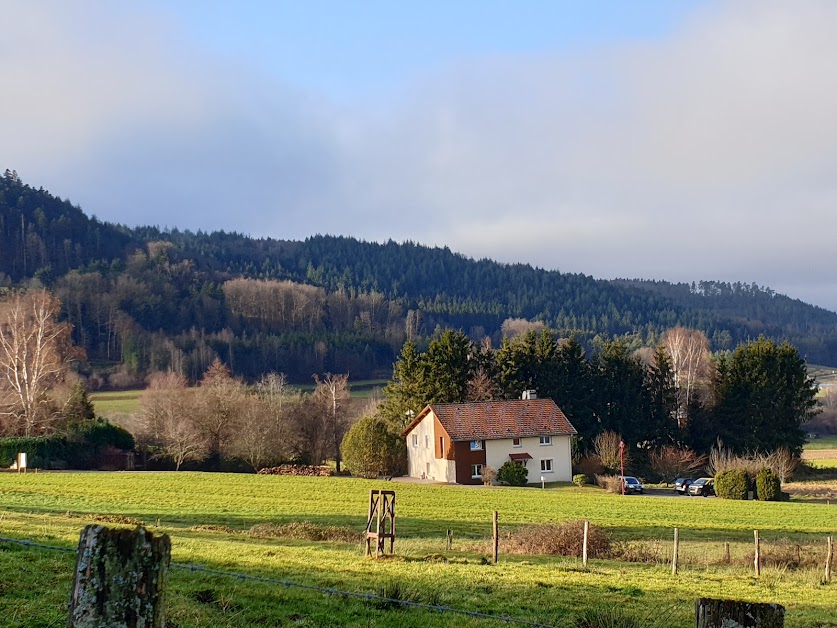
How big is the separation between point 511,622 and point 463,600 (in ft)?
5.92

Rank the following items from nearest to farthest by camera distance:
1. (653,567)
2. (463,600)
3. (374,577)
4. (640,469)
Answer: (463,600), (374,577), (653,567), (640,469)

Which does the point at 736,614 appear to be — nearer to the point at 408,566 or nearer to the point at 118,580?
the point at 118,580

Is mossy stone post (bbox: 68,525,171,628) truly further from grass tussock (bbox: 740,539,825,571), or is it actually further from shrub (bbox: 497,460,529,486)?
shrub (bbox: 497,460,529,486)

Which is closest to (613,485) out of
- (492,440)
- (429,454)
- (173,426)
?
(492,440)

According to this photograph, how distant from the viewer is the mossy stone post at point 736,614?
141 inches

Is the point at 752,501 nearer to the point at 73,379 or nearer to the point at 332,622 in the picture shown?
the point at 332,622

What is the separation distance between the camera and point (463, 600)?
1382 cm

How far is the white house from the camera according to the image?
6575 centimetres

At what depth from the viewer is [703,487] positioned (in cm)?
5988

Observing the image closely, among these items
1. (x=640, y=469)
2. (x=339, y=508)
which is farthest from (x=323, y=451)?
(x=339, y=508)

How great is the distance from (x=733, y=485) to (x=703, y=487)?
12.6ft

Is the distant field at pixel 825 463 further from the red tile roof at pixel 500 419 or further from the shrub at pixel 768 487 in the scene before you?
the red tile roof at pixel 500 419

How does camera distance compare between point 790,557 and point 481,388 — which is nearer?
point 790,557

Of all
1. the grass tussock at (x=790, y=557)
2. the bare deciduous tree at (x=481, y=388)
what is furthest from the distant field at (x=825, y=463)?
the grass tussock at (x=790, y=557)
